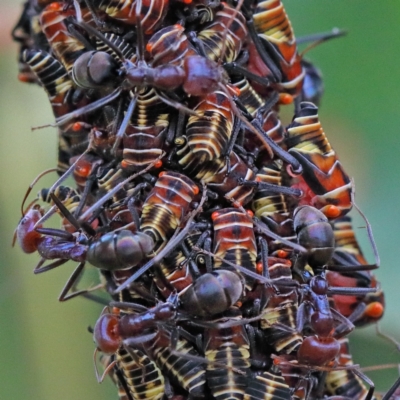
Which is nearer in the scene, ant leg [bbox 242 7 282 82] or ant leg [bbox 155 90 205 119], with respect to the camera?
ant leg [bbox 155 90 205 119]

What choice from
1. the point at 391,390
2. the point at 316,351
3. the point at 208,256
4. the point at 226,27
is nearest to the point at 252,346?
the point at 316,351

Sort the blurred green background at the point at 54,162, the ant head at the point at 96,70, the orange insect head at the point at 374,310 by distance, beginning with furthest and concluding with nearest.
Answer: the blurred green background at the point at 54,162 → the orange insect head at the point at 374,310 → the ant head at the point at 96,70

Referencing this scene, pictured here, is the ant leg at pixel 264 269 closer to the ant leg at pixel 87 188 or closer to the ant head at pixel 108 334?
the ant head at pixel 108 334

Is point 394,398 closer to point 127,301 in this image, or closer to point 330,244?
point 330,244

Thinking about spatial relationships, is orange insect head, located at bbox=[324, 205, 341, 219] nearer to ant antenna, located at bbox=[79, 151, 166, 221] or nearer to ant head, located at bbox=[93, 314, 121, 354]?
ant antenna, located at bbox=[79, 151, 166, 221]

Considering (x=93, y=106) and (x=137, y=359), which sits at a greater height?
(x=93, y=106)

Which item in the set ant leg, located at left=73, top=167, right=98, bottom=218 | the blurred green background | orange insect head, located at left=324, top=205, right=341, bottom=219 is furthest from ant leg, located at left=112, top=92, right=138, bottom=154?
the blurred green background

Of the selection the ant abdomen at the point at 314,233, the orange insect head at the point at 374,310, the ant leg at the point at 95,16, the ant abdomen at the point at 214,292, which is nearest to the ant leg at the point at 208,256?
the ant abdomen at the point at 214,292

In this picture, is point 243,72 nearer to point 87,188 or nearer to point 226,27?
point 226,27

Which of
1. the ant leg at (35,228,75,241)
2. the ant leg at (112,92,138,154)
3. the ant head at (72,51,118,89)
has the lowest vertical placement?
the ant leg at (35,228,75,241)
